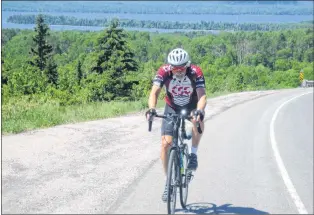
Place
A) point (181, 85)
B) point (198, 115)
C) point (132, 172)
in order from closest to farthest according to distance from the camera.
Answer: point (198, 115) → point (181, 85) → point (132, 172)

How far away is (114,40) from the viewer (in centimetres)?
4072

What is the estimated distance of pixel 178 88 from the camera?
556cm

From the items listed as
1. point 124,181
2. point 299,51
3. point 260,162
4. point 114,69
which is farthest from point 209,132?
point 299,51

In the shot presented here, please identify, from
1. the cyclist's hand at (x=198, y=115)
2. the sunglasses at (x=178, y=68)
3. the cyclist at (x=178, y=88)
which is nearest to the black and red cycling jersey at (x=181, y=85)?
the cyclist at (x=178, y=88)

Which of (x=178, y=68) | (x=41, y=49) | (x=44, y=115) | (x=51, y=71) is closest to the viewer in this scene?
(x=178, y=68)

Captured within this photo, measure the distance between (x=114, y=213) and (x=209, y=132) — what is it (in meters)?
8.66

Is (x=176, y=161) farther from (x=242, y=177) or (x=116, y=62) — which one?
(x=116, y=62)

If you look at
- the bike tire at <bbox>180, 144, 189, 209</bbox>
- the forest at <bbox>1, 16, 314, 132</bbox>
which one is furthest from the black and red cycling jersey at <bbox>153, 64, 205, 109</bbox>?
the forest at <bbox>1, 16, 314, 132</bbox>

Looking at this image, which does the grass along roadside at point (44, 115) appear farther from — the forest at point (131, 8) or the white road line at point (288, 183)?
the forest at point (131, 8)

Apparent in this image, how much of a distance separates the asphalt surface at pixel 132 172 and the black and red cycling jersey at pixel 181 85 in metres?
1.41

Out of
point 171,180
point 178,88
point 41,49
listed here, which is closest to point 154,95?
point 178,88

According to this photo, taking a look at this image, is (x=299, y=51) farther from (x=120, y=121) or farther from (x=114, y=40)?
(x=120, y=121)

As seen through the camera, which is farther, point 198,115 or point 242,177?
point 242,177

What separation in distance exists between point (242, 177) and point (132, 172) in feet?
6.62
